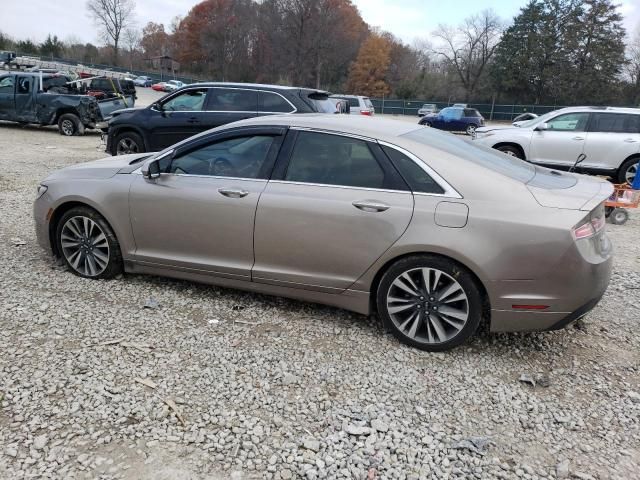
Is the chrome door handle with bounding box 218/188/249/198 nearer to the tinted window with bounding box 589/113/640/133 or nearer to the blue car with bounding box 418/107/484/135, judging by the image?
the tinted window with bounding box 589/113/640/133

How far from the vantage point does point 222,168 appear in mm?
4066

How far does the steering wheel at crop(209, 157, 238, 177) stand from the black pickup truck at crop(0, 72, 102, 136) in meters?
13.3

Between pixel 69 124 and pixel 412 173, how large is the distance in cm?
1481

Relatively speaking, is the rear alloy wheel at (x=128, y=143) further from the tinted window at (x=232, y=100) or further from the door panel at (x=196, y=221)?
the door panel at (x=196, y=221)

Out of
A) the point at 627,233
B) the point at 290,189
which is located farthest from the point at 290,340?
the point at 627,233

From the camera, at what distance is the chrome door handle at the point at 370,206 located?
3.47 meters

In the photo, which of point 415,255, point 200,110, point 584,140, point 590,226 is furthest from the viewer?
point 584,140

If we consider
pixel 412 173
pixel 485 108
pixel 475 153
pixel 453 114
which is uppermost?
pixel 485 108

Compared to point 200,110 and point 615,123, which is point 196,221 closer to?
point 200,110

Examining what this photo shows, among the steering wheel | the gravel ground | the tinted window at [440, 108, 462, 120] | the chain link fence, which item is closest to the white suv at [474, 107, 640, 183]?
the gravel ground

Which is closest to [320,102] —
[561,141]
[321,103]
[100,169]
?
[321,103]

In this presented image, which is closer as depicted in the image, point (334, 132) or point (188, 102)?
point (334, 132)

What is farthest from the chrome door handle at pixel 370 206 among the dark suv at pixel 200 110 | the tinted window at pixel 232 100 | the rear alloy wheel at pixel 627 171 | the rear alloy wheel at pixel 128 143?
the rear alloy wheel at pixel 627 171

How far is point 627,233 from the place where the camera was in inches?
288
